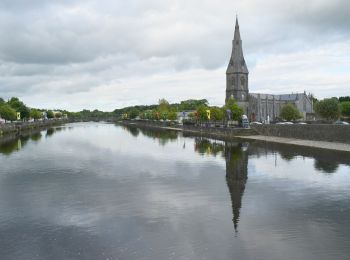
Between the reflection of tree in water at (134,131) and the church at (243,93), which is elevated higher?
the church at (243,93)

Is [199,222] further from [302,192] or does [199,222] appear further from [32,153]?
[32,153]

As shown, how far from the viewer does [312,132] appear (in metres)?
74.3

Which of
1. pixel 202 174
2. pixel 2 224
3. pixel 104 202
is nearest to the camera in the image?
pixel 2 224

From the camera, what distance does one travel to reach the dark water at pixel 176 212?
17953 millimetres

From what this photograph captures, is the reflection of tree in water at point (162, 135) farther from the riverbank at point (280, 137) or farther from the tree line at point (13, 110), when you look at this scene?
the tree line at point (13, 110)

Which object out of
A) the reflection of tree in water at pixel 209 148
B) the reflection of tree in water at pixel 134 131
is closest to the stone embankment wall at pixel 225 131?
the reflection of tree in water at pixel 134 131

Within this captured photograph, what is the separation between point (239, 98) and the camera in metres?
166

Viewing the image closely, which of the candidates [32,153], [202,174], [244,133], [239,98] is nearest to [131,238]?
[202,174]

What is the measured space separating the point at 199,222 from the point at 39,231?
28.2 feet

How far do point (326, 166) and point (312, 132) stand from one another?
32674 mm

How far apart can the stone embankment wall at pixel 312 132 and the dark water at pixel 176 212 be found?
2353cm

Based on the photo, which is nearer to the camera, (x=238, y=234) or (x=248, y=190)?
(x=238, y=234)

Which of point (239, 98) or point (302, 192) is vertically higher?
point (239, 98)

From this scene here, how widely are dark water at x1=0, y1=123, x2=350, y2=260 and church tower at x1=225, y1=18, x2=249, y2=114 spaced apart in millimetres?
122056
